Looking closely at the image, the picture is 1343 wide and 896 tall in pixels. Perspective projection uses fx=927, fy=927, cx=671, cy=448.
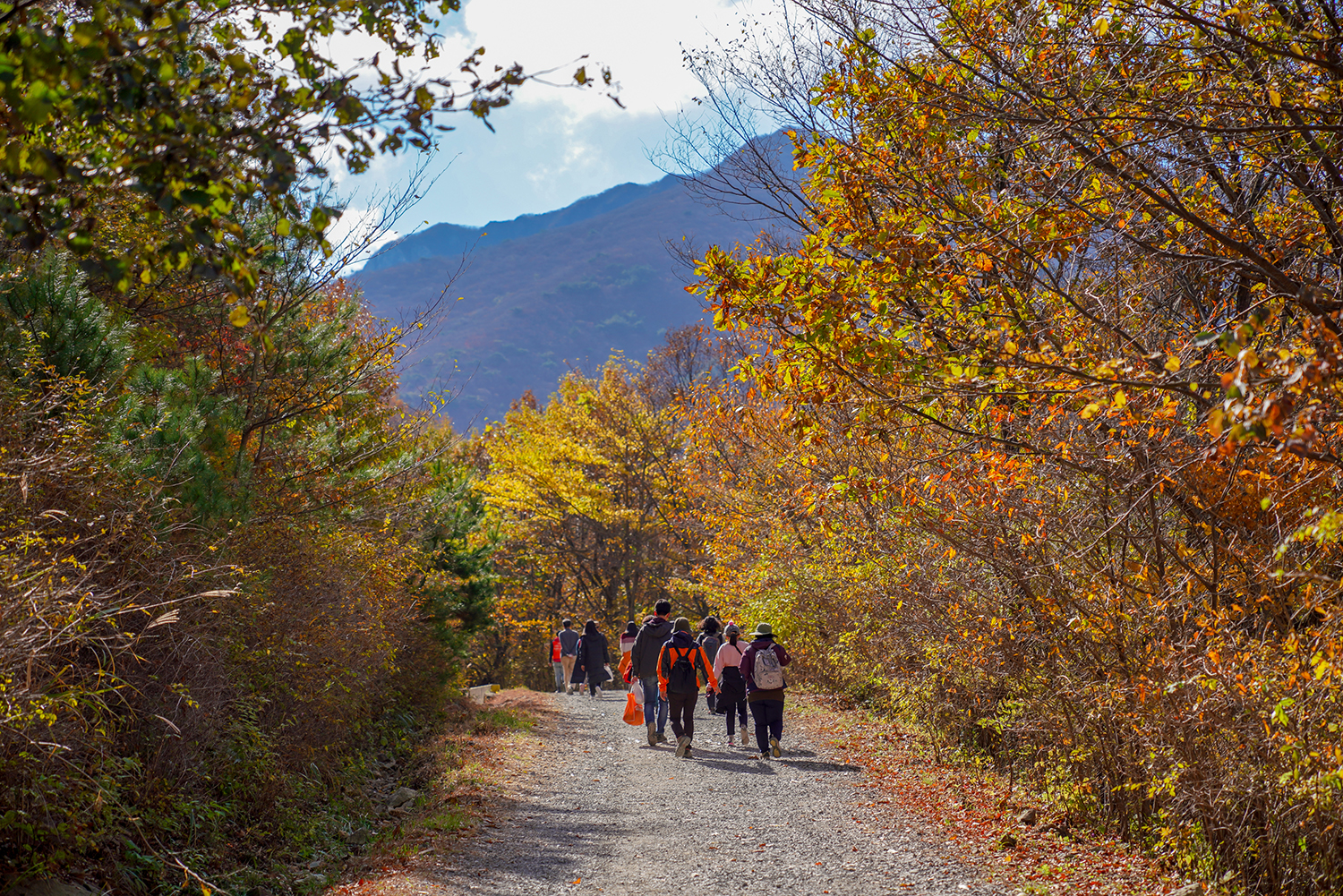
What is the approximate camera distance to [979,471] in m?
7.01

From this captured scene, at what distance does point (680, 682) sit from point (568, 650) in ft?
39.2

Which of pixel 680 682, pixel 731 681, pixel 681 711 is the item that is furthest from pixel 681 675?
pixel 731 681

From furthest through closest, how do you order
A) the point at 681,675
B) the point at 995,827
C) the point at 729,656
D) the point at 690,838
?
the point at 729,656, the point at 681,675, the point at 690,838, the point at 995,827

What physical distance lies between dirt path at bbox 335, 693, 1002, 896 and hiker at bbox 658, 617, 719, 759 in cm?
43

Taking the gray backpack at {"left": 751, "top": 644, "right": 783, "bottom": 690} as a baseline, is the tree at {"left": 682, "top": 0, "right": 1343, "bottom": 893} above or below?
above

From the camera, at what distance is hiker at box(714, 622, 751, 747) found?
12.9m

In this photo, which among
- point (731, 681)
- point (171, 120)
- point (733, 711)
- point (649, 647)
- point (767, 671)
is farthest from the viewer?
point (649, 647)

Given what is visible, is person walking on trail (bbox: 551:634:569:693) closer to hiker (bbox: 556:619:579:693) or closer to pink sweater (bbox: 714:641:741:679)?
hiker (bbox: 556:619:579:693)

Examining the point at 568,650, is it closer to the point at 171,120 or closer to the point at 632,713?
the point at 632,713

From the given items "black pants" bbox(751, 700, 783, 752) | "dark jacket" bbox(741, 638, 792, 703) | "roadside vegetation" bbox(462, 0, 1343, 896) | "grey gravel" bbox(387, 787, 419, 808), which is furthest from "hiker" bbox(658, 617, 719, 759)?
"roadside vegetation" bbox(462, 0, 1343, 896)

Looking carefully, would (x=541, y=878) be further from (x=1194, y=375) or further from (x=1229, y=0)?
(x=1229, y=0)

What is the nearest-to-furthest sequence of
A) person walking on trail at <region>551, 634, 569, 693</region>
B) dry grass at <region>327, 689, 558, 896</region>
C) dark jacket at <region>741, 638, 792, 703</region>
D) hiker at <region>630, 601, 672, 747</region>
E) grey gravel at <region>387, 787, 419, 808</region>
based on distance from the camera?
dry grass at <region>327, 689, 558, 896</region> → grey gravel at <region>387, 787, 419, 808</region> → dark jacket at <region>741, 638, 792, 703</region> → hiker at <region>630, 601, 672, 747</region> → person walking on trail at <region>551, 634, 569, 693</region>

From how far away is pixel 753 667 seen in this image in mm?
11930

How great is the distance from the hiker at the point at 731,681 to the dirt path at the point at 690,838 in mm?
821
